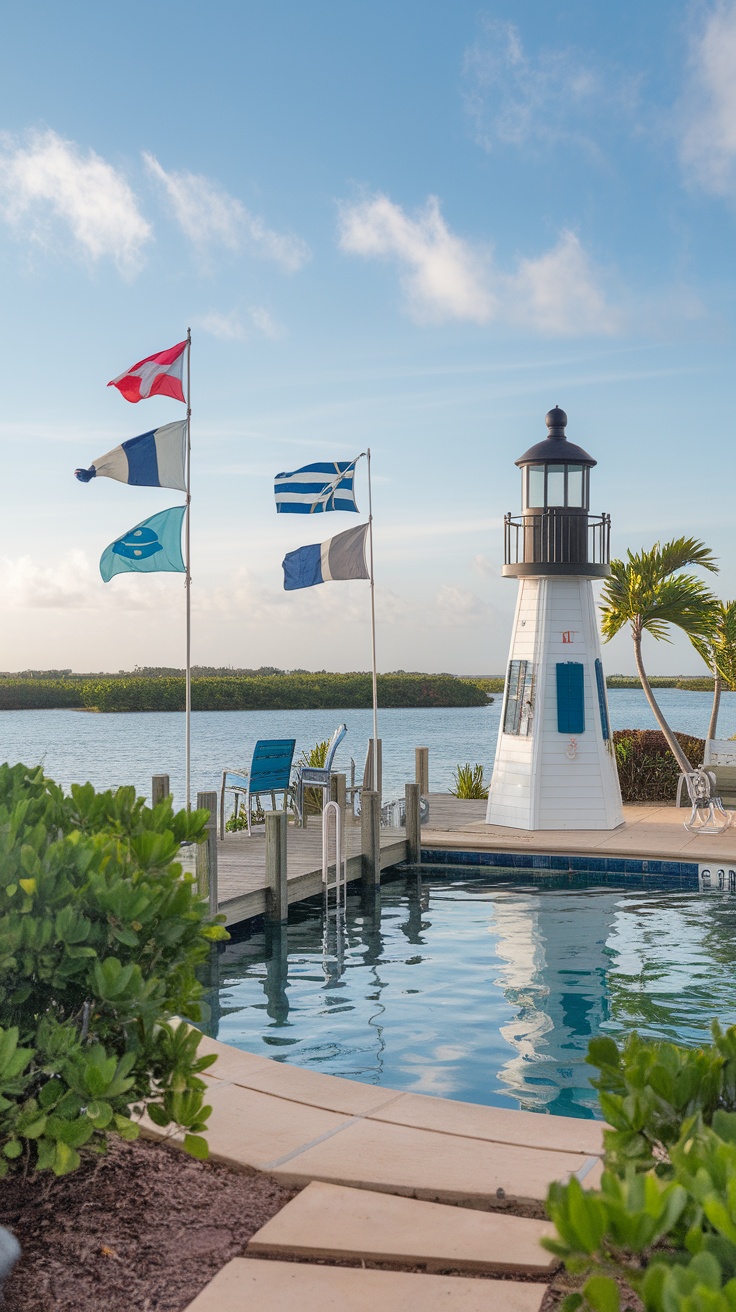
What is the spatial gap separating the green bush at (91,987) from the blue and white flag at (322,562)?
10453mm

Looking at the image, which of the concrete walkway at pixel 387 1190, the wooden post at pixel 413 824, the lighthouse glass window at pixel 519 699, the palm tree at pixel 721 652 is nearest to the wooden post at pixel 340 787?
the wooden post at pixel 413 824

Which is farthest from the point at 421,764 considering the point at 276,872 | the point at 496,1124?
the point at 496,1124

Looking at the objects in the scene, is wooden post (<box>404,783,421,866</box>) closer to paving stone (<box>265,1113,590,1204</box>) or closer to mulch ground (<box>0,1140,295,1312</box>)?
paving stone (<box>265,1113,590,1204</box>)

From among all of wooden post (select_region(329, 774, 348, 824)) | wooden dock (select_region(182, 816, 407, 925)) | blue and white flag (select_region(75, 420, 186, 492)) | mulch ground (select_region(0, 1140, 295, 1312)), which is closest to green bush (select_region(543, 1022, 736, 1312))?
mulch ground (select_region(0, 1140, 295, 1312))

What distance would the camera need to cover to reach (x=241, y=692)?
39562mm

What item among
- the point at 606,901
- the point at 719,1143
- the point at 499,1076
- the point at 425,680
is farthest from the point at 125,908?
the point at 425,680

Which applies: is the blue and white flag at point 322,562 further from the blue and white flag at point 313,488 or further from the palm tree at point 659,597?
the palm tree at point 659,597

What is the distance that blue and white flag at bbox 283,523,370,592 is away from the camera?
1358 cm

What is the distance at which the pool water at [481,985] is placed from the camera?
5.80 meters

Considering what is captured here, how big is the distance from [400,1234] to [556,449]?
37.7 feet

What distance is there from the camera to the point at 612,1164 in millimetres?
2035

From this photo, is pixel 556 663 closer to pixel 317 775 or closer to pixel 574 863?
pixel 574 863

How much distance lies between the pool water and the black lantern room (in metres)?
4.46

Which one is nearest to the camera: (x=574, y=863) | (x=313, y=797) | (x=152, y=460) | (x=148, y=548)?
(x=148, y=548)
